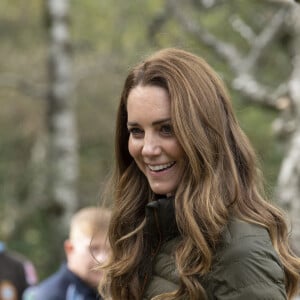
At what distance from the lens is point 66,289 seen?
4.68 m

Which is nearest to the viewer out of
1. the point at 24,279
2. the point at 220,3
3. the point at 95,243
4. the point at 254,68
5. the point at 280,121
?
the point at 95,243

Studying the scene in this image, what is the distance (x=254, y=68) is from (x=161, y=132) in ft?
26.0

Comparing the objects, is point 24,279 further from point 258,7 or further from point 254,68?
point 258,7

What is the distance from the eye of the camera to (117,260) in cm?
302

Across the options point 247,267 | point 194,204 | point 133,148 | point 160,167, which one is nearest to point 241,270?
point 247,267

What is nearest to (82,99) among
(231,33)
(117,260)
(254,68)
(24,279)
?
(231,33)

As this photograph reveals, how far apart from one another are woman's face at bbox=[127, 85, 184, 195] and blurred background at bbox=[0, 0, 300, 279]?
14.0 ft

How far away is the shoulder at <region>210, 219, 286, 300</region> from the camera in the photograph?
2504 millimetres

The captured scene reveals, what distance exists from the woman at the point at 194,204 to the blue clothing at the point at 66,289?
5.53 ft

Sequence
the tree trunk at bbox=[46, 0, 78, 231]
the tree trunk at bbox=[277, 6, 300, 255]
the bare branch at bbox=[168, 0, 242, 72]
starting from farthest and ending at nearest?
the tree trunk at bbox=[46, 0, 78, 231] < the bare branch at bbox=[168, 0, 242, 72] < the tree trunk at bbox=[277, 6, 300, 255]

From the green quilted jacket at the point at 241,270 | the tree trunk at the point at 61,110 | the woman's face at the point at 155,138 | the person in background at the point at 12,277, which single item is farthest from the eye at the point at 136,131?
the tree trunk at the point at 61,110

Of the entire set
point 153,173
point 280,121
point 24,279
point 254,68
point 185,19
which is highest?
point 185,19

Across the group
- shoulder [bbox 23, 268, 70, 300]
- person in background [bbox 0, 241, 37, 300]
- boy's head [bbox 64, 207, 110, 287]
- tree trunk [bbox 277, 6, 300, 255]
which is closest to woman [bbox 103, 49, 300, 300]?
boy's head [bbox 64, 207, 110, 287]

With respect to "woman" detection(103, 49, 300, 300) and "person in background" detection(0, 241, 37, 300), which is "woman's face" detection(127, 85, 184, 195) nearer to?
"woman" detection(103, 49, 300, 300)
